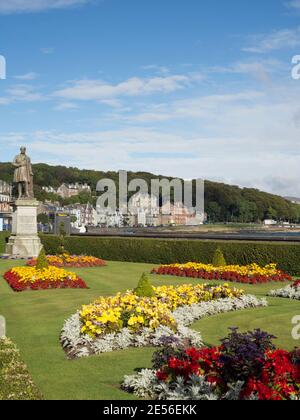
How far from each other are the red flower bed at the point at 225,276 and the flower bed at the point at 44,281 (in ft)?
17.3

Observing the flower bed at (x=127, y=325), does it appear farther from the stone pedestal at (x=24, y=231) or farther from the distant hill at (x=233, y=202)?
the distant hill at (x=233, y=202)

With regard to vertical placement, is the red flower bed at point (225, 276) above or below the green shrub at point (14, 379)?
above

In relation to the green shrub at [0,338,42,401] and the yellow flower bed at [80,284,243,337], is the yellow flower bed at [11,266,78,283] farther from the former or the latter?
the green shrub at [0,338,42,401]

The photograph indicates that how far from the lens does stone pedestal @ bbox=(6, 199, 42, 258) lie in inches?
1272

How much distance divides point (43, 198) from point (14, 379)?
158 metres

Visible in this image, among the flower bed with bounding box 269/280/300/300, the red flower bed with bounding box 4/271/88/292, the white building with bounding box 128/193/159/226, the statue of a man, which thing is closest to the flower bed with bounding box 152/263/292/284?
the flower bed with bounding box 269/280/300/300

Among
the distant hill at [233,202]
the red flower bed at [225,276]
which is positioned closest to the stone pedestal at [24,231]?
the red flower bed at [225,276]

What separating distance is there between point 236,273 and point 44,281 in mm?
7573

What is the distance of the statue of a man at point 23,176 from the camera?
32.8 metres

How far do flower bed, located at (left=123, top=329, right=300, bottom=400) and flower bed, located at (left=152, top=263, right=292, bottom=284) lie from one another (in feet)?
43.6

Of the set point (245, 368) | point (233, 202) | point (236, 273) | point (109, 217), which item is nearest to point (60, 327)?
point (245, 368)

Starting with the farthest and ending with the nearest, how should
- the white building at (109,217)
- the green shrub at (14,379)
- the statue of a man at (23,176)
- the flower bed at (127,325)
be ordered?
the white building at (109,217) < the statue of a man at (23,176) < the flower bed at (127,325) < the green shrub at (14,379)
